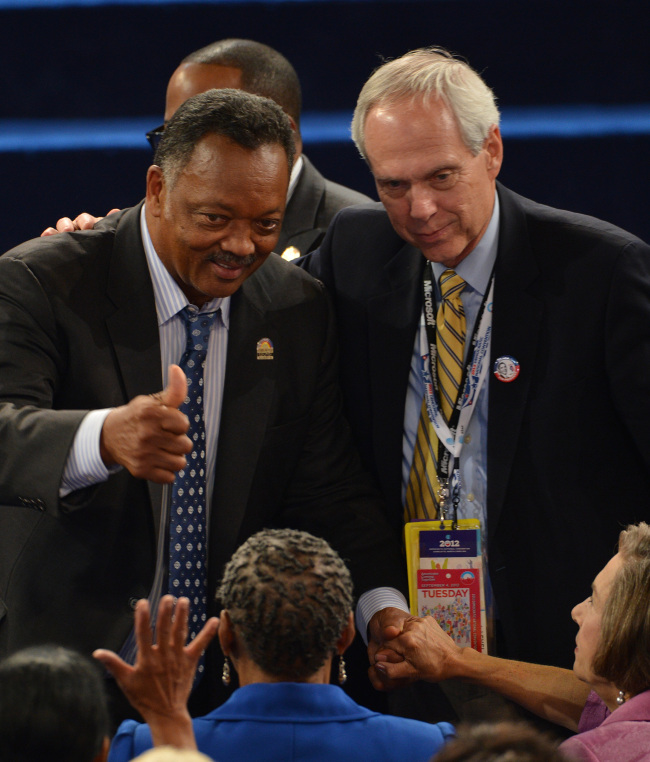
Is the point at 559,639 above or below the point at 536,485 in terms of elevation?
below

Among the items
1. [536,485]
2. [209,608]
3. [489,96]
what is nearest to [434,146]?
[489,96]

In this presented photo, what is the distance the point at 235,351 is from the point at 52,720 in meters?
1.23

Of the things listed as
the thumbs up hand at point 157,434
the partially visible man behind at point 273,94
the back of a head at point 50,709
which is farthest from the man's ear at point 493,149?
the back of a head at point 50,709

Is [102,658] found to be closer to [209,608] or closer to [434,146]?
[209,608]

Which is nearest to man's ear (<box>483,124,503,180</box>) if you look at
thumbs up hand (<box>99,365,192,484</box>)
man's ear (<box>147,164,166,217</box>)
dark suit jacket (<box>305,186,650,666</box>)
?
dark suit jacket (<box>305,186,650,666</box>)

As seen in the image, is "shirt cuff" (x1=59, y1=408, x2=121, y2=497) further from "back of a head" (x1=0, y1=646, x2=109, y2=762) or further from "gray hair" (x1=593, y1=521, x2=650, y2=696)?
"gray hair" (x1=593, y1=521, x2=650, y2=696)

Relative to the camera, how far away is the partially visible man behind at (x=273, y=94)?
3775mm

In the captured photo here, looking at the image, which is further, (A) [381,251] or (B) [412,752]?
(A) [381,251]

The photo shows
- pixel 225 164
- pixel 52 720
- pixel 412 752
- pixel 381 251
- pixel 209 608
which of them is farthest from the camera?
pixel 381 251

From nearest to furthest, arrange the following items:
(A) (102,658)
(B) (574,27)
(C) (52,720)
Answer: (C) (52,720)
(A) (102,658)
(B) (574,27)

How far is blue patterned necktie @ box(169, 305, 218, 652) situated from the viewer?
2.43m

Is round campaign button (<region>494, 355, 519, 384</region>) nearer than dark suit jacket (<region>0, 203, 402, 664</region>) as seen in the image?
No

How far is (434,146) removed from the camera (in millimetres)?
2506

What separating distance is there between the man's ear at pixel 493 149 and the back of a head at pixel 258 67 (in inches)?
58.6
